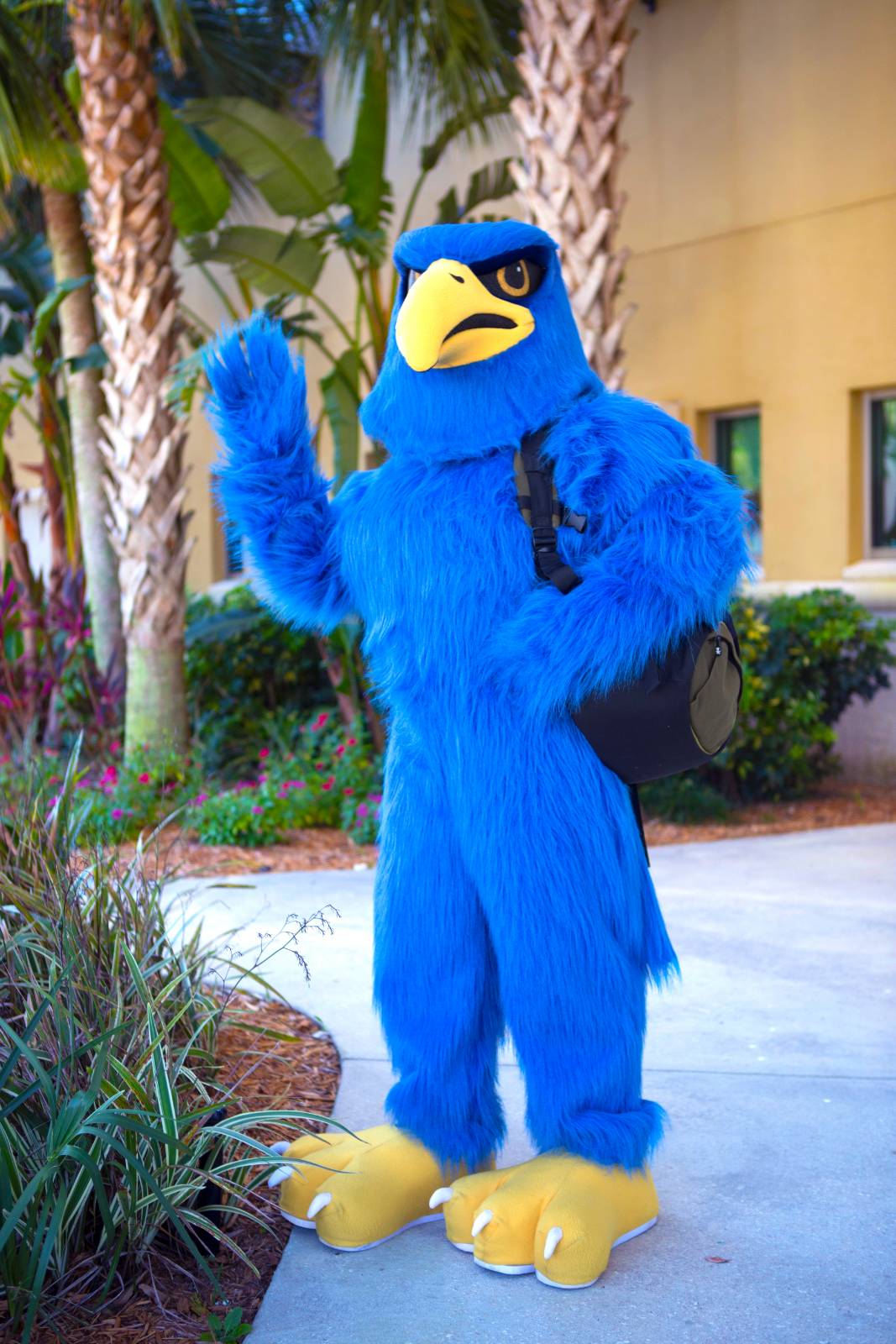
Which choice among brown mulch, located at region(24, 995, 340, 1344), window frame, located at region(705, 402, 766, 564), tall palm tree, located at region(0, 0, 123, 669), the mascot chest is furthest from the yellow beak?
window frame, located at region(705, 402, 766, 564)

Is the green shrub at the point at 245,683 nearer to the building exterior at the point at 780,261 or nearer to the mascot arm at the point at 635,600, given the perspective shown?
the building exterior at the point at 780,261

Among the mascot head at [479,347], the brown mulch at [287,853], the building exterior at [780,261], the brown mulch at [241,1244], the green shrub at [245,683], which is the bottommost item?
the brown mulch at [287,853]

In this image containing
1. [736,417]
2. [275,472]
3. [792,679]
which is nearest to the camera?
[275,472]

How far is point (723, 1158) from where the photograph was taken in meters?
2.78

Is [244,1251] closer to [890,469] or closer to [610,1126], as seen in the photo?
[610,1126]

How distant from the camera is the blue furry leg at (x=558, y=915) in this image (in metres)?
2.32

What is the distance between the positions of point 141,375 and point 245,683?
2.27 m

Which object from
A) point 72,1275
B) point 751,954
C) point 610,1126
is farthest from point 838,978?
point 72,1275

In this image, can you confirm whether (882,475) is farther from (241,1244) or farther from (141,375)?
(241,1244)

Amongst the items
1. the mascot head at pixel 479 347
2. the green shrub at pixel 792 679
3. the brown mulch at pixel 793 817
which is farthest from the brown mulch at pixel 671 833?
the mascot head at pixel 479 347

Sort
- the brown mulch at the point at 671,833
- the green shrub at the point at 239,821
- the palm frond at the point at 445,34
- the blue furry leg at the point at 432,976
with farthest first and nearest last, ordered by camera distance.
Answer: the palm frond at the point at 445,34, the green shrub at the point at 239,821, the brown mulch at the point at 671,833, the blue furry leg at the point at 432,976

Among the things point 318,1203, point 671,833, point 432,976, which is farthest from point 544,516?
point 671,833

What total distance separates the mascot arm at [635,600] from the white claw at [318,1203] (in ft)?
3.23

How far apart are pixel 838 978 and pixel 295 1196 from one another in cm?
213
